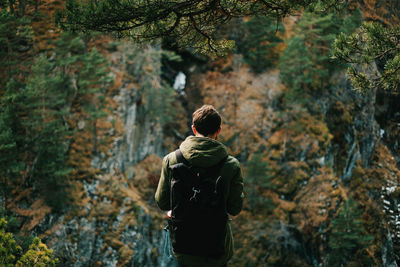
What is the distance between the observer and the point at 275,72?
749 inches

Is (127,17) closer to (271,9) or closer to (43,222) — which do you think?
(271,9)

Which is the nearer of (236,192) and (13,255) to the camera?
(236,192)

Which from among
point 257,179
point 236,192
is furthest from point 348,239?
point 236,192

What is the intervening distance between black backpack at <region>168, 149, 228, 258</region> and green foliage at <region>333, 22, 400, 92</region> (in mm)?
3211

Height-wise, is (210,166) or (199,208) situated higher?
(210,166)

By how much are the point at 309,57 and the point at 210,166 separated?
1661cm

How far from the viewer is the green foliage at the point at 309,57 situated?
15.9 m

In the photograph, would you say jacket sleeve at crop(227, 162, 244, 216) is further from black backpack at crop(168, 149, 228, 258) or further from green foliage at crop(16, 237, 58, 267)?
green foliage at crop(16, 237, 58, 267)

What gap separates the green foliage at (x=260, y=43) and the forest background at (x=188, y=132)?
0.33ft

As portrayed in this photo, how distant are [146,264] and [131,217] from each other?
205 cm

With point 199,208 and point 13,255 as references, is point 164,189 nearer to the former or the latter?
point 199,208

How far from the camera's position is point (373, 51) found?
408cm

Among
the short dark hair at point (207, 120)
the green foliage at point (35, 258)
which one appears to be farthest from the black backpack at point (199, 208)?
the green foliage at point (35, 258)

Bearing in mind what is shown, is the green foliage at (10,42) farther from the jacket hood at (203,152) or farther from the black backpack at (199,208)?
the black backpack at (199,208)
